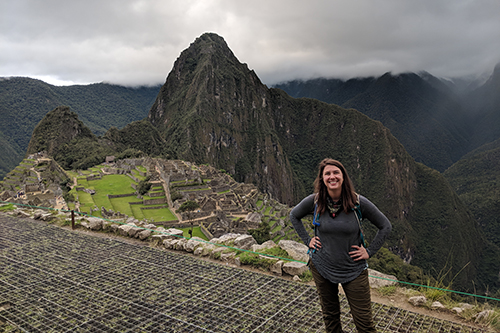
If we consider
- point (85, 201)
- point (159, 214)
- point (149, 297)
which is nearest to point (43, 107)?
point (85, 201)

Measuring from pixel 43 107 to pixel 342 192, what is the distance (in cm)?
14091

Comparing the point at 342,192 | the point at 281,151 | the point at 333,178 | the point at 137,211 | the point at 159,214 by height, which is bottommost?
the point at 281,151

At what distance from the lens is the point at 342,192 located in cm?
Result: 322

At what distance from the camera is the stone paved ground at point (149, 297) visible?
13.5 feet

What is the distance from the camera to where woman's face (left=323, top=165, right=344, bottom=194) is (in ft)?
10.4

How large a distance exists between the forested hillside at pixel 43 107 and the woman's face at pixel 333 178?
80799mm

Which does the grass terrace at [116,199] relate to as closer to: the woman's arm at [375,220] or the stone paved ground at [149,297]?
the stone paved ground at [149,297]

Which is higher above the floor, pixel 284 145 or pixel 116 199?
pixel 116 199

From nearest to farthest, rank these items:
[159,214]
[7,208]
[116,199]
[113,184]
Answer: [7,208], [159,214], [116,199], [113,184]

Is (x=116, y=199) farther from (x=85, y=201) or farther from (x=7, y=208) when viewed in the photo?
(x=7, y=208)

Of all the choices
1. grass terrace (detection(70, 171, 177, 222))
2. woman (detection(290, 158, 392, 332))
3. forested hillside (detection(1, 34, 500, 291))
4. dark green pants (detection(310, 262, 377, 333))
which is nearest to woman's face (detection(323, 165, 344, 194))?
woman (detection(290, 158, 392, 332))

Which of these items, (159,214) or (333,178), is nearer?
(333,178)

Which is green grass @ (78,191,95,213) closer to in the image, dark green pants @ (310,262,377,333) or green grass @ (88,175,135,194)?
green grass @ (88,175,135,194)

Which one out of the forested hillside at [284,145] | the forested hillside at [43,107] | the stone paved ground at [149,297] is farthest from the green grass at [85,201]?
the forested hillside at [43,107]
